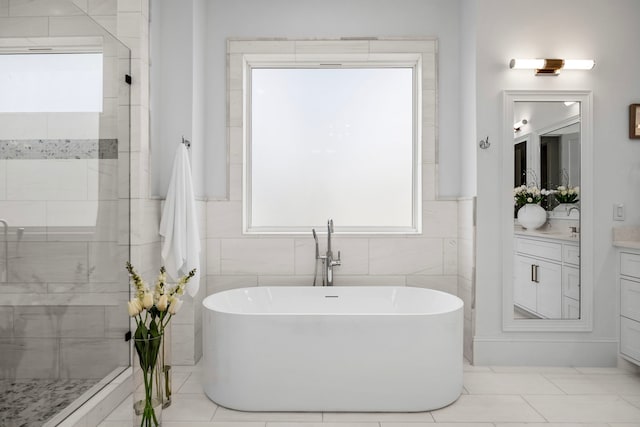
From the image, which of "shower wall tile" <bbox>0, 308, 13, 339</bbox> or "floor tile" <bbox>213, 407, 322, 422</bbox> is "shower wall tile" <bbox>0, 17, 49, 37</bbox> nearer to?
"shower wall tile" <bbox>0, 308, 13, 339</bbox>

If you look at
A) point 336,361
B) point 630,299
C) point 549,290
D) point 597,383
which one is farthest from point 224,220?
point 630,299

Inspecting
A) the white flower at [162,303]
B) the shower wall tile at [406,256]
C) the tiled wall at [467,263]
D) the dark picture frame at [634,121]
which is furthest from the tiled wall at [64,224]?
the dark picture frame at [634,121]

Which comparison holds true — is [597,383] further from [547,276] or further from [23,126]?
[23,126]

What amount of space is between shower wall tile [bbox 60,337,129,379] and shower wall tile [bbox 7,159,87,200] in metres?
0.70

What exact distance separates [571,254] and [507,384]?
1.03m

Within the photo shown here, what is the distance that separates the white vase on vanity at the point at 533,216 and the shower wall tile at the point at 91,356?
272cm

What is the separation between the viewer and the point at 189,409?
7.80ft

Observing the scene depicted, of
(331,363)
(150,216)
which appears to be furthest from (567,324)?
(150,216)

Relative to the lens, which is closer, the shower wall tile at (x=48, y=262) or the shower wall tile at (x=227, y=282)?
the shower wall tile at (x=48, y=262)

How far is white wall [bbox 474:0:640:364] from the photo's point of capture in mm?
3031

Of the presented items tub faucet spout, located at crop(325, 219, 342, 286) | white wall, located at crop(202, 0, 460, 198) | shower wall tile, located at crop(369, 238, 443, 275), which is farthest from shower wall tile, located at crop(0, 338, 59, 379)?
shower wall tile, located at crop(369, 238, 443, 275)

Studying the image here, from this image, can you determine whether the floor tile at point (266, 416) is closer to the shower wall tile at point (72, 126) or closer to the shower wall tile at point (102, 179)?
the shower wall tile at point (102, 179)

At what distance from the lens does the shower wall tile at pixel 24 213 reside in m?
1.72

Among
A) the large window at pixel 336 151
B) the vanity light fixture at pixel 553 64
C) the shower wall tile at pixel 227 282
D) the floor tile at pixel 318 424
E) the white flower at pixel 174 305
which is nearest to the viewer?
the white flower at pixel 174 305
